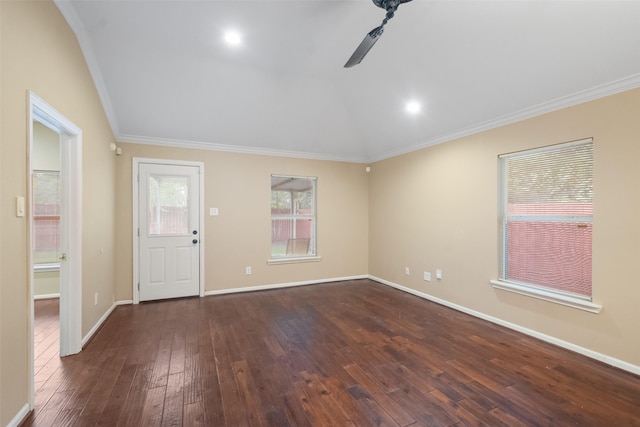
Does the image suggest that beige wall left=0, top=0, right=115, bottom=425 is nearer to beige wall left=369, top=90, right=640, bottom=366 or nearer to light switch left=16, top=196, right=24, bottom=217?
light switch left=16, top=196, right=24, bottom=217

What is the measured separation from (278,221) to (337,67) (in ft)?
9.08

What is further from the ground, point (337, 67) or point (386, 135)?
point (337, 67)

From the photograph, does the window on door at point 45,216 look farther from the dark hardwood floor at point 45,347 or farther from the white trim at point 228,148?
the white trim at point 228,148

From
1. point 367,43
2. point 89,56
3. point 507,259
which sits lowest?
point 507,259

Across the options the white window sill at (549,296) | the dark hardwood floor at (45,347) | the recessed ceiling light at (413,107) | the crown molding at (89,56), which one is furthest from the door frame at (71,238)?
the white window sill at (549,296)

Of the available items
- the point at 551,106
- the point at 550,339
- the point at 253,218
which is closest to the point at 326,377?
the point at 550,339

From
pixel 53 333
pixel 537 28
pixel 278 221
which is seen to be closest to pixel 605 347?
pixel 537 28

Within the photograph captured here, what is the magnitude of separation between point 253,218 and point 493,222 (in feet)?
11.7

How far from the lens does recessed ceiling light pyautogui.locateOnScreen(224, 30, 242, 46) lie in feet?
8.98

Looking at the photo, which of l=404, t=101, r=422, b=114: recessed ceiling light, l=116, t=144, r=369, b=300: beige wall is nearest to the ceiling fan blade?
l=404, t=101, r=422, b=114: recessed ceiling light

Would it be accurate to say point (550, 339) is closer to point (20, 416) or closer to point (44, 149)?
point (20, 416)

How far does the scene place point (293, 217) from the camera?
5246mm

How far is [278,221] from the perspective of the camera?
511 centimetres

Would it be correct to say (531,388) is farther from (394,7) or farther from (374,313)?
(394,7)
